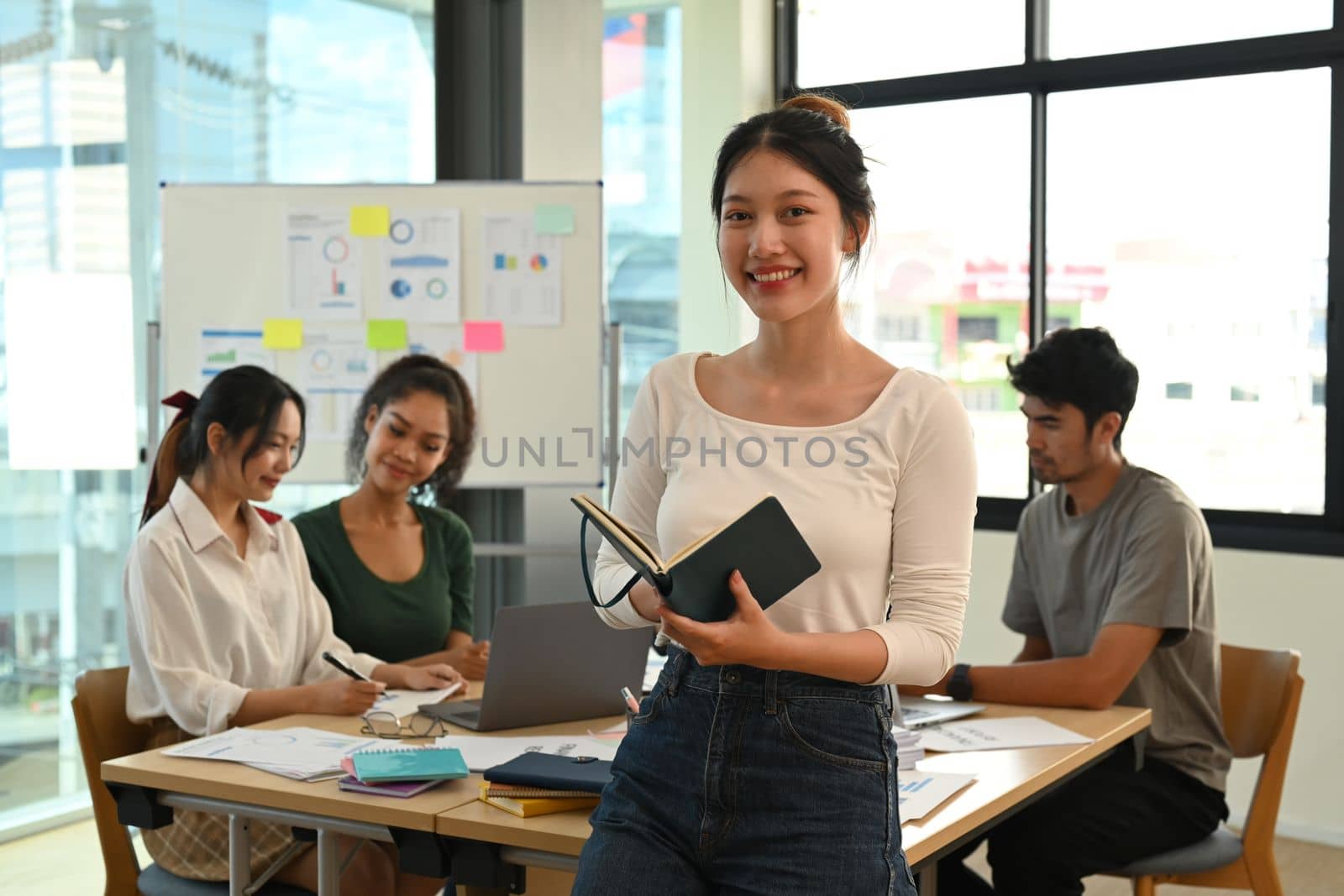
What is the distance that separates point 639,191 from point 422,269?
153 centimetres

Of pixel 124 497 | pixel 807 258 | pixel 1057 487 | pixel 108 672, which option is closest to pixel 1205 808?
pixel 1057 487

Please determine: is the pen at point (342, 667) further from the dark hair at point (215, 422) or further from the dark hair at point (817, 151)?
the dark hair at point (817, 151)

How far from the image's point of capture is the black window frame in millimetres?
4203

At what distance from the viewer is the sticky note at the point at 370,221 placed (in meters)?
4.00

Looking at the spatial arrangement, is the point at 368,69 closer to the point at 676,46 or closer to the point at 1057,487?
the point at 676,46

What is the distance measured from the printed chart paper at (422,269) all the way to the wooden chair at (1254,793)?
2.39 metres

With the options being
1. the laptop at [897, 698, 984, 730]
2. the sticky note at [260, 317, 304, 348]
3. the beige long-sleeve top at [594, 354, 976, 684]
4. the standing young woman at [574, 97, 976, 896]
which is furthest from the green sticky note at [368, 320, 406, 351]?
the beige long-sleeve top at [594, 354, 976, 684]

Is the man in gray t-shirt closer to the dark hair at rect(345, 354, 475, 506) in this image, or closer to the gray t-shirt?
the gray t-shirt

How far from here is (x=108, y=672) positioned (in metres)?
2.39

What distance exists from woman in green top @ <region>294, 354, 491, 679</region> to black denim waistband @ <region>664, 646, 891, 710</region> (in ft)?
4.36

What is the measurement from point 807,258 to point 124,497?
10.1ft

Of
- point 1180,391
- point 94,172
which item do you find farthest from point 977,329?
point 94,172

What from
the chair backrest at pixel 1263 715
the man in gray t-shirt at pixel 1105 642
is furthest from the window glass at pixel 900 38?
the chair backrest at pixel 1263 715

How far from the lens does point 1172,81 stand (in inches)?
177
